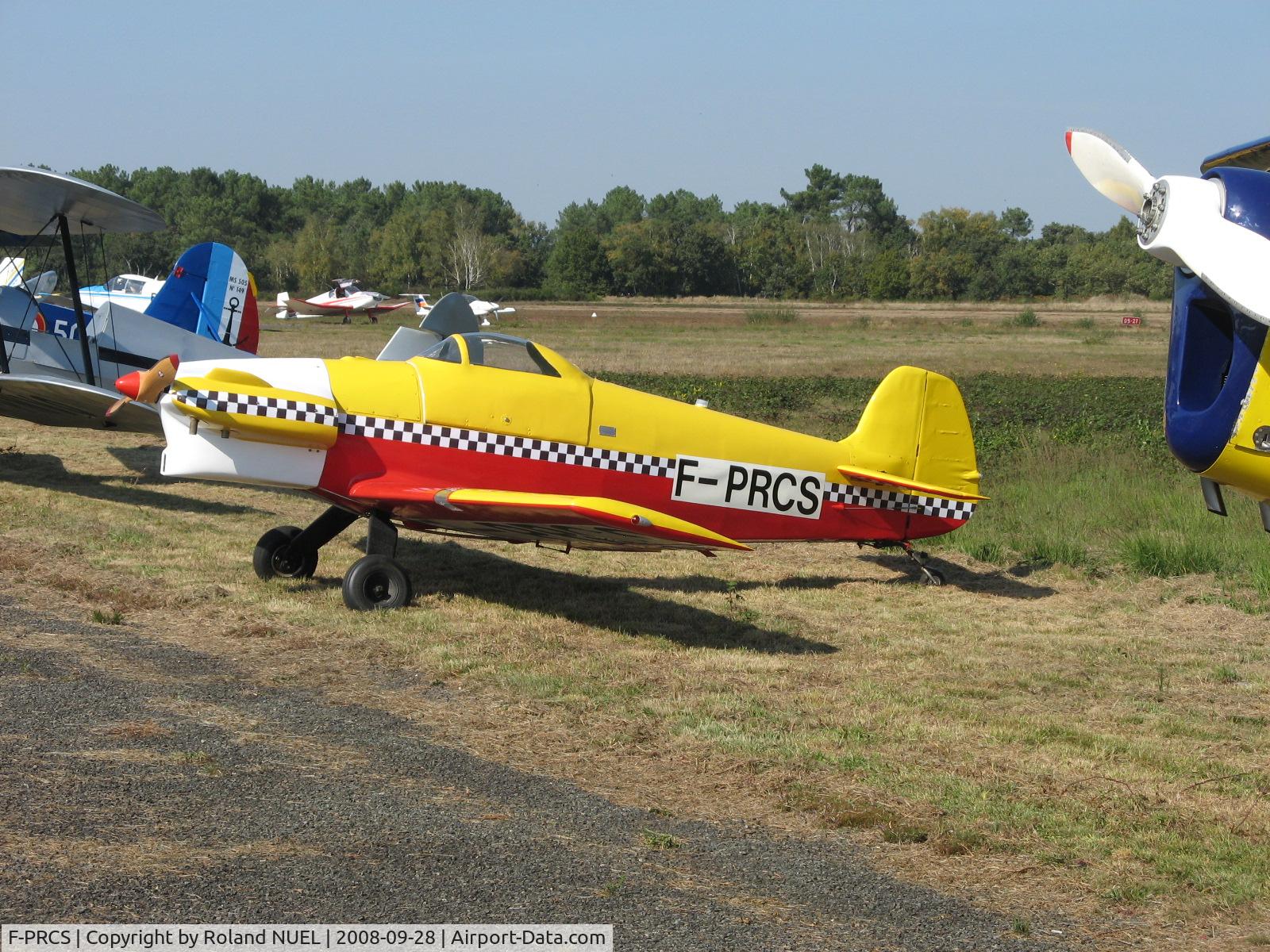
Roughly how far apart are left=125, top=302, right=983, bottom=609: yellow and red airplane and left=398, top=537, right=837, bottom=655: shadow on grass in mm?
482

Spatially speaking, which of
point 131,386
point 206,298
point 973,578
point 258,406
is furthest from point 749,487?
point 206,298

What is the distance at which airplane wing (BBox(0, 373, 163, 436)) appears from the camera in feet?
38.5

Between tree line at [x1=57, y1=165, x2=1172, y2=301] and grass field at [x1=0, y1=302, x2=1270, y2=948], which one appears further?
tree line at [x1=57, y1=165, x2=1172, y2=301]

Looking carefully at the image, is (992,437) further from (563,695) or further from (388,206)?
(388,206)

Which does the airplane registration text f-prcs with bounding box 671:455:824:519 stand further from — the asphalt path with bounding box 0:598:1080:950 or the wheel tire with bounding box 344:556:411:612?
the asphalt path with bounding box 0:598:1080:950

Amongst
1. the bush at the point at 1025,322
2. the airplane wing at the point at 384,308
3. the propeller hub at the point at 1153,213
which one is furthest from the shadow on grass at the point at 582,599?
the bush at the point at 1025,322

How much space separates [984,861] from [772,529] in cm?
519

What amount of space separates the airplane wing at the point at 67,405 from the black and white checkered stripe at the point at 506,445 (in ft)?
13.3

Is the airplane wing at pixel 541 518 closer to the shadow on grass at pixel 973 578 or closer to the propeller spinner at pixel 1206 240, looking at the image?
the shadow on grass at pixel 973 578

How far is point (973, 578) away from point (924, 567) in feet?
2.04

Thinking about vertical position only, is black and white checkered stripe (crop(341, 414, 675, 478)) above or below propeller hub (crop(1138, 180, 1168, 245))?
below

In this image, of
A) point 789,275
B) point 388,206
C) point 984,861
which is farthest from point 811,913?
point 388,206

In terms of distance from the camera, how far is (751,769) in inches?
214

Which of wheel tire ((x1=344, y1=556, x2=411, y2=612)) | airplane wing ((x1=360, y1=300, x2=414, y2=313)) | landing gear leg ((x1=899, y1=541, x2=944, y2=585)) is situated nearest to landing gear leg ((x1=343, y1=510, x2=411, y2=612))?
wheel tire ((x1=344, y1=556, x2=411, y2=612))
